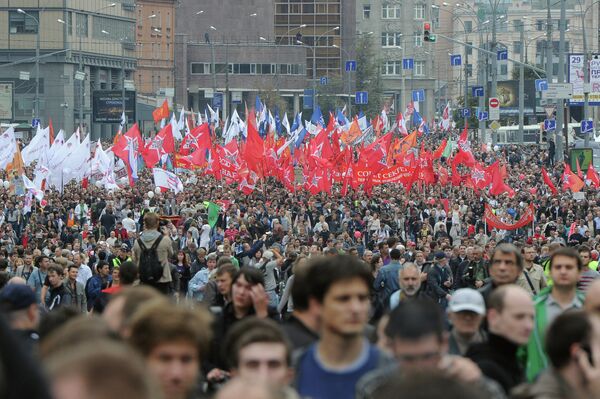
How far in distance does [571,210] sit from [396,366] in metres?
31.2

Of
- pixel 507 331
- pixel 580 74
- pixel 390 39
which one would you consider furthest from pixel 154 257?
pixel 390 39

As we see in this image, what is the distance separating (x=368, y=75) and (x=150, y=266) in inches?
4515

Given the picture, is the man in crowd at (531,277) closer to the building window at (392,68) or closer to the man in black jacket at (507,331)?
the man in black jacket at (507,331)

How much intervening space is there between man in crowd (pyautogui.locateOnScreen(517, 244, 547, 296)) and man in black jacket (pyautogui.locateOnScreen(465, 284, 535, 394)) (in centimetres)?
Result: 498

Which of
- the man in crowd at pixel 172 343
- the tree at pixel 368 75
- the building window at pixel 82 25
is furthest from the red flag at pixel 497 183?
the tree at pixel 368 75

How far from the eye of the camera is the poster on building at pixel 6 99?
93875 mm

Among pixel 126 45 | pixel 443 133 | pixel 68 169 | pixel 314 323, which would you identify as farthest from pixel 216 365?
pixel 126 45

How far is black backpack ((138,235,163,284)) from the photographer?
1352 cm

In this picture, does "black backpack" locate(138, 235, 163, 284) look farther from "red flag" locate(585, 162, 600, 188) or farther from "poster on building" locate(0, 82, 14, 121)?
"poster on building" locate(0, 82, 14, 121)

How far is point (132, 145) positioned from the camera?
4472 centimetres

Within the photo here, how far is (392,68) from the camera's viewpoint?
150375mm

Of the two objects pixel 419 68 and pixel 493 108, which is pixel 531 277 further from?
pixel 419 68

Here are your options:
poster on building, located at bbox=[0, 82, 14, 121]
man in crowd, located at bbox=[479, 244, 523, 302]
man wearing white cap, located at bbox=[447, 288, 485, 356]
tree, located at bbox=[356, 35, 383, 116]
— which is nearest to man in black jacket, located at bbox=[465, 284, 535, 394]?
man wearing white cap, located at bbox=[447, 288, 485, 356]

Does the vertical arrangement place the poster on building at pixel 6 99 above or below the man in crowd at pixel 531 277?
above
